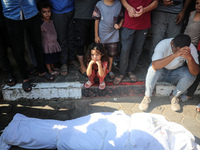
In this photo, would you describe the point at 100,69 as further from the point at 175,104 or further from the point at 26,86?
the point at 175,104

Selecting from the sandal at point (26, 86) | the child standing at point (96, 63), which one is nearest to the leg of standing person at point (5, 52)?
the sandal at point (26, 86)

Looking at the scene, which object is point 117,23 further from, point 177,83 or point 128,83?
point 177,83

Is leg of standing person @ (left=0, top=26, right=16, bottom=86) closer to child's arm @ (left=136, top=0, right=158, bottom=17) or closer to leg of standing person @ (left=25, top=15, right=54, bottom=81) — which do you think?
leg of standing person @ (left=25, top=15, right=54, bottom=81)

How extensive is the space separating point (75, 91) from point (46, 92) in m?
0.58

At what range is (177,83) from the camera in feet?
10.5

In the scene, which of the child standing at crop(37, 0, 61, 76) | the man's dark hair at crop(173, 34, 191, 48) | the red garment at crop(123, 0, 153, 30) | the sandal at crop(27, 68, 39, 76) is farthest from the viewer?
the sandal at crop(27, 68, 39, 76)

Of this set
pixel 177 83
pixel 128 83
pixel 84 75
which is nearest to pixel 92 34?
pixel 84 75

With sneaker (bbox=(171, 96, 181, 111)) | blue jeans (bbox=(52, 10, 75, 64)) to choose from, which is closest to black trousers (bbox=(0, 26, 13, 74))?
blue jeans (bbox=(52, 10, 75, 64))

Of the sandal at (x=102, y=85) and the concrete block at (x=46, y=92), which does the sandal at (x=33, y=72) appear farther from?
the sandal at (x=102, y=85)

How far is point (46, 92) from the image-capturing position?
10.6 ft

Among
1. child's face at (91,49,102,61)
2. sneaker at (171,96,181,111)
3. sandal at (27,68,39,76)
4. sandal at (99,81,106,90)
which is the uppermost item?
child's face at (91,49,102,61)

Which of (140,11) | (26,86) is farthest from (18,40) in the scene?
(140,11)

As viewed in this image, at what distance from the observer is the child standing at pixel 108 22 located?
9.86ft

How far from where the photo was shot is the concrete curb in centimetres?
319
